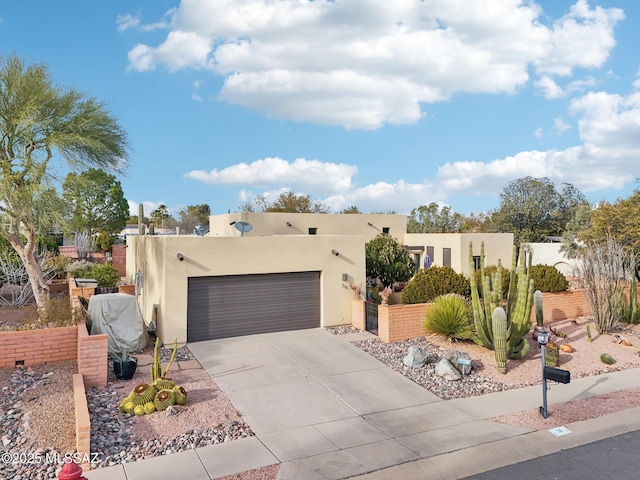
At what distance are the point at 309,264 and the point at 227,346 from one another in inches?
149

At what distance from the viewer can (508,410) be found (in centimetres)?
909

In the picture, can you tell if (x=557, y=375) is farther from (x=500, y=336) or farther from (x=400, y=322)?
(x=400, y=322)

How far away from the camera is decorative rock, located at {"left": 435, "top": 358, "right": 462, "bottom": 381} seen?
34.9ft

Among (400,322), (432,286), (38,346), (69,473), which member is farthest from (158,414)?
(432,286)

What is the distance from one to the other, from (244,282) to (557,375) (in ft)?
29.3

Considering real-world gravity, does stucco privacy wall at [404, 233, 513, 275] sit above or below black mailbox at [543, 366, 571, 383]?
above

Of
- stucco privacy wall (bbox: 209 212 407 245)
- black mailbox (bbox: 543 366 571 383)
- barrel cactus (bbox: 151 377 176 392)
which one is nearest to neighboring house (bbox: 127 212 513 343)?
barrel cactus (bbox: 151 377 176 392)

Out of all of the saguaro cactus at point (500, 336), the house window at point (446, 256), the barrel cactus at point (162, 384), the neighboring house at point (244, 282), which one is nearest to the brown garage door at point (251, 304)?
the neighboring house at point (244, 282)

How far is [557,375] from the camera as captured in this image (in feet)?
27.9

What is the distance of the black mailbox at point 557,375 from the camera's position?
8.42m

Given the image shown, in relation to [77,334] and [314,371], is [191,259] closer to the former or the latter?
[77,334]

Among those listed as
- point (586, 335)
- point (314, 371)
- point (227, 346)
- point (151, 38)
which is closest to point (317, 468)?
point (314, 371)

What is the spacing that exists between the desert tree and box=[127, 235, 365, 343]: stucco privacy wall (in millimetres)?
3065

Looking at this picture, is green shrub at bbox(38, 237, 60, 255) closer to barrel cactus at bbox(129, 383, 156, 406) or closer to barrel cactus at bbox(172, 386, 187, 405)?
barrel cactus at bbox(129, 383, 156, 406)
